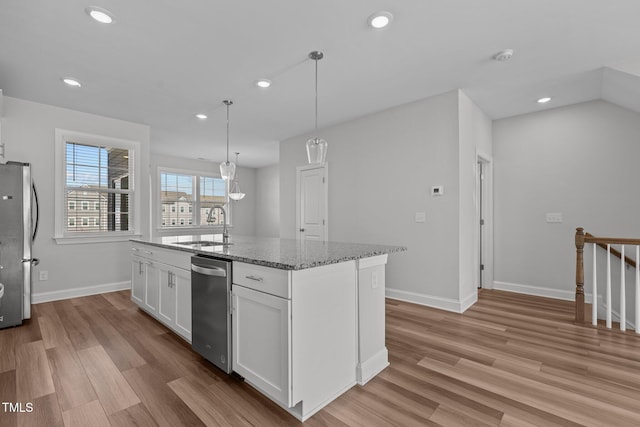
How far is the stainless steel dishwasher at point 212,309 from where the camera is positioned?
6.53 ft

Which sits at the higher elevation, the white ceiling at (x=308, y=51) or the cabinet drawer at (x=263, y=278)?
the white ceiling at (x=308, y=51)

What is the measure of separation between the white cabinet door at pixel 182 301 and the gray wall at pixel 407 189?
102 inches

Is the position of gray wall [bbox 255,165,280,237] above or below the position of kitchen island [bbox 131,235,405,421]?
above

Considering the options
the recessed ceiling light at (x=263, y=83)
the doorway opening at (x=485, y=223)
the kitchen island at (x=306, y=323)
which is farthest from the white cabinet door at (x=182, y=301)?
the doorway opening at (x=485, y=223)

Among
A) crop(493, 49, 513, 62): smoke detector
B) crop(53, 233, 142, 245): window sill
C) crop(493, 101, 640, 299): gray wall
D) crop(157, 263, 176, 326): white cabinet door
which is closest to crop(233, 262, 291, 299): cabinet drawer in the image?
crop(157, 263, 176, 326): white cabinet door

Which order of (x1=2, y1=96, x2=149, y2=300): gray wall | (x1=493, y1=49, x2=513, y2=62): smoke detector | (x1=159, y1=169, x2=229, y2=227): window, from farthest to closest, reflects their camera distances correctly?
(x1=159, y1=169, x2=229, y2=227): window → (x1=2, y1=96, x2=149, y2=300): gray wall → (x1=493, y1=49, x2=513, y2=62): smoke detector

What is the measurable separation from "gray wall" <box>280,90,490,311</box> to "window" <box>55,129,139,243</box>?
3146 millimetres

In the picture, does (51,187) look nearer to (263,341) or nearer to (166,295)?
(166,295)

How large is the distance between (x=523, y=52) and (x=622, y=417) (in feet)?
9.05

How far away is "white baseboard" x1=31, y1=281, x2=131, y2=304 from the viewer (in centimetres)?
384

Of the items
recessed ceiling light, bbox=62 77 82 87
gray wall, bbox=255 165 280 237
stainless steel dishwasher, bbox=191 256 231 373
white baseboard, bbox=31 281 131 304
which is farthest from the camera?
gray wall, bbox=255 165 280 237

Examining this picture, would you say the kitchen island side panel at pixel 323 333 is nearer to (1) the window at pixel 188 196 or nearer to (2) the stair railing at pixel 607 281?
(2) the stair railing at pixel 607 281

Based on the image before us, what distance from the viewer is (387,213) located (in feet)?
13.5

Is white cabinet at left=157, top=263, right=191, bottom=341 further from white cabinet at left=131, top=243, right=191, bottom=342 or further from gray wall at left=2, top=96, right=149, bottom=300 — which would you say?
gray wall at left=2, top=96, right=149, bottom=300
